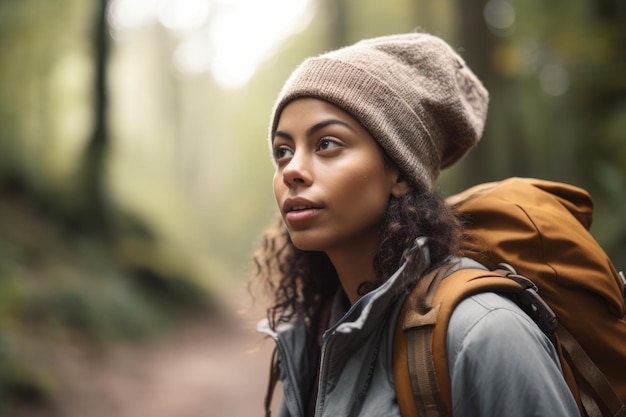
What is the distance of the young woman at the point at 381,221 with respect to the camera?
172cm

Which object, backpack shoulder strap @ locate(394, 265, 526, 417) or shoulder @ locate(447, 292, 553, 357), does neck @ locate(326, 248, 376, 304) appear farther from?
shoulder @ locate(447, 292, 553, 357)

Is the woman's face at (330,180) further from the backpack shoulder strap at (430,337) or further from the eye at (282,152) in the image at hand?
the backpack shoulder strap at (430,337)

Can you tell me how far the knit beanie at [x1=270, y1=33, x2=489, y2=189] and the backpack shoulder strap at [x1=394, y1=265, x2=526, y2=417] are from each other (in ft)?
1.71

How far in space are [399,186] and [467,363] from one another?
795 millimetres

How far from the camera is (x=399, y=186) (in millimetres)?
2295

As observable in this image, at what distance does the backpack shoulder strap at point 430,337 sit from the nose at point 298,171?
57cm

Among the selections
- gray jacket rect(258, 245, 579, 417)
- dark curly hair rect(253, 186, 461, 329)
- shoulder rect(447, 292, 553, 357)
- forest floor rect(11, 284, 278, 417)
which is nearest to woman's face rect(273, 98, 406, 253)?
→ dark curly hair rect(253, 186, 461, 329)

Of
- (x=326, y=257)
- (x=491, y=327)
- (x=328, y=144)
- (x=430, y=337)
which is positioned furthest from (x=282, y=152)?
(x=491, y=327)

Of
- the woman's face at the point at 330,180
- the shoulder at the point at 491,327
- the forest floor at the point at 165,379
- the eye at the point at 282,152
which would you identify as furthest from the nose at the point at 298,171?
the forest floor at the point at 165,379

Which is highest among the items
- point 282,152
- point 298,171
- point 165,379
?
point 165,379

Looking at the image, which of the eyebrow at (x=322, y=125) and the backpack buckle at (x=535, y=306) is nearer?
the backpack buckle at (x=535, y=306)

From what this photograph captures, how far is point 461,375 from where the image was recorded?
172 cm

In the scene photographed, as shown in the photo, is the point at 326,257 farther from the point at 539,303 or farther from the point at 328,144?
the point at 539,303

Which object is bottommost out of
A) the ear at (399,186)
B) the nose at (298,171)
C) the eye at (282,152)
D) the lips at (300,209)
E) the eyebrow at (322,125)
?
the ear at (399,186)
